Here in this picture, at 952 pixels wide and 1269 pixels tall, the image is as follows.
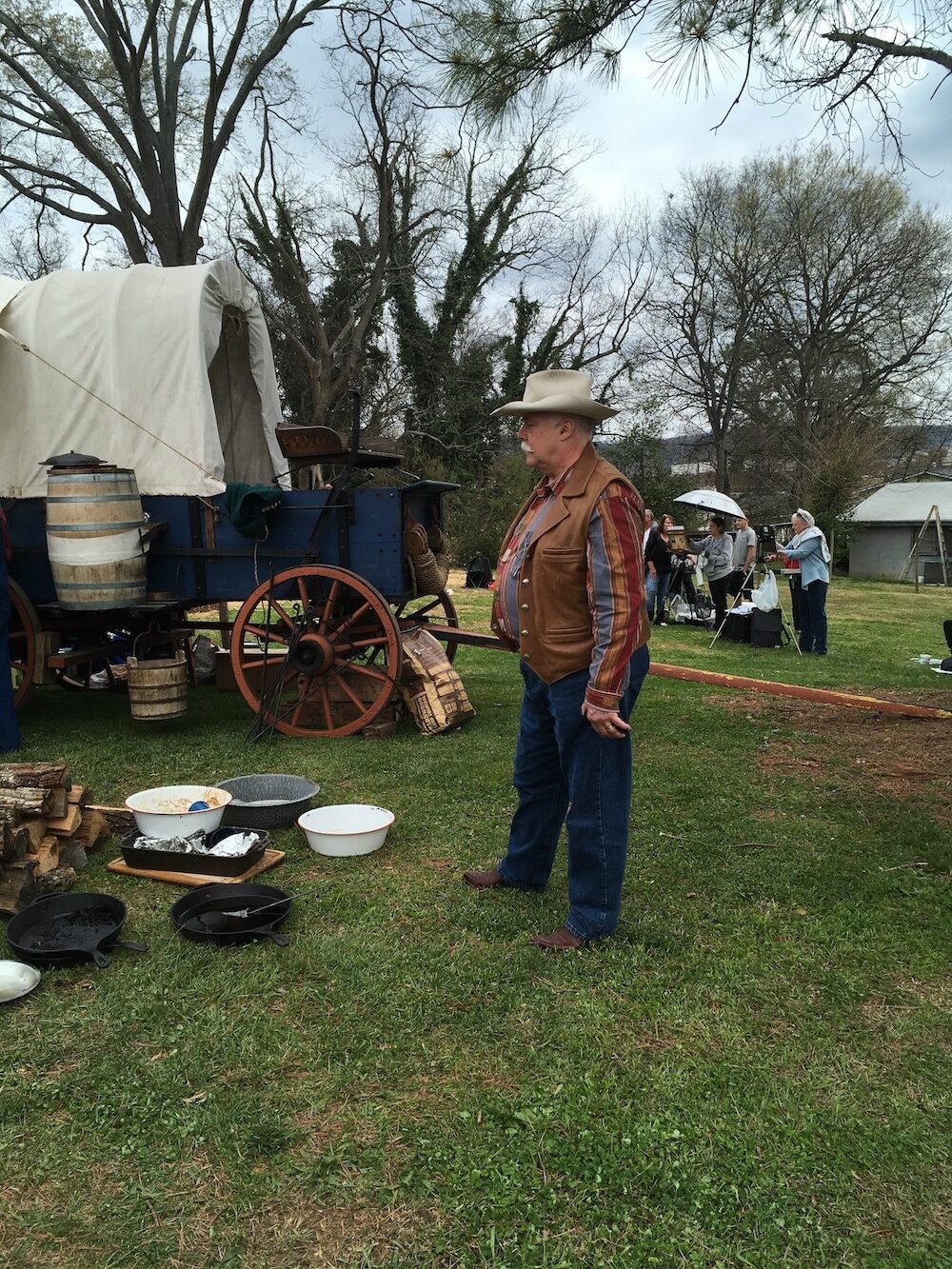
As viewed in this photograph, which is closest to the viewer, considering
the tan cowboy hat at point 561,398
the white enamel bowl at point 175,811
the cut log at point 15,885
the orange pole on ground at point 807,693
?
the tan cowboy hat at point 561,398

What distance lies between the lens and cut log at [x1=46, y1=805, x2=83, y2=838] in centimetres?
348

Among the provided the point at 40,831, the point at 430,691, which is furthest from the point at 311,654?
the point at 40,831

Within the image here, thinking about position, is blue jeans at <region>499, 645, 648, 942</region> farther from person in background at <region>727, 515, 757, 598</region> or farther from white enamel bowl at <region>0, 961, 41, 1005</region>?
person in background at <region>727, 515, 757, 598</region>

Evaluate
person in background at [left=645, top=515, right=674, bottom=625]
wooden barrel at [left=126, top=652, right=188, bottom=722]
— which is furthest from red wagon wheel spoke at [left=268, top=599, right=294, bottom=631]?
person in background at [left=645, top=515, right=674, bottom=625]

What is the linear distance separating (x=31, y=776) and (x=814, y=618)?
8681mm

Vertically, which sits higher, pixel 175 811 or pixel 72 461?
pixel 72 461

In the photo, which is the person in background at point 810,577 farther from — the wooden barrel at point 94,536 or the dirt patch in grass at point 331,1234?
the dirt patch in grass at point 331,1234

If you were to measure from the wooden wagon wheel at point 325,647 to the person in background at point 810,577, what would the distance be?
585 centimetres

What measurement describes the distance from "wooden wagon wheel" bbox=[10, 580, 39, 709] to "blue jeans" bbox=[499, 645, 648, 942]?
3897 millimetres

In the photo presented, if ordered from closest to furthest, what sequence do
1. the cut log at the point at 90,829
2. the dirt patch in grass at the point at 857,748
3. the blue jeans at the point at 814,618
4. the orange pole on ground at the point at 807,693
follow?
the cut log at the point at 90,829
the dirt patch in grass at the point at 857,748
the orange pole on ground at the point at 807,693
the blue jeans at the point at 814,618

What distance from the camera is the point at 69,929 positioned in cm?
289

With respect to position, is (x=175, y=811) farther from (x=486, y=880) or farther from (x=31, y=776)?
(x=486, y=880)

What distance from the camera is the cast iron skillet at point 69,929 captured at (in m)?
2.69

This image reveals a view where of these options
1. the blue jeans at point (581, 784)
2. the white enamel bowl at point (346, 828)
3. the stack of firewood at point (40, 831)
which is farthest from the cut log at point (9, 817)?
the blue jeans at point (581, 784)
